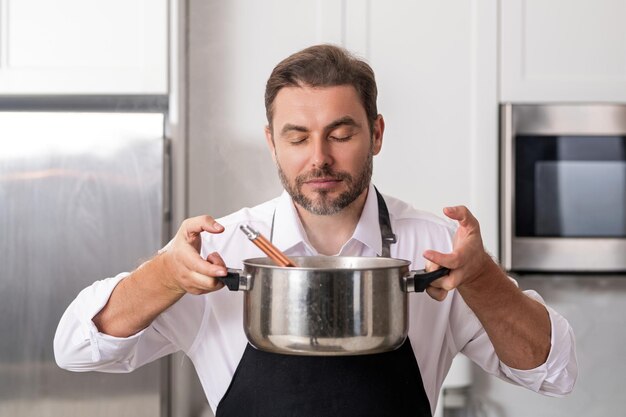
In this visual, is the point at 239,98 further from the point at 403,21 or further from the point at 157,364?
the point at 157,364

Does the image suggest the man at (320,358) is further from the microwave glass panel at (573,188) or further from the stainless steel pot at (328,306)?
the microwave glass panel at (573,188)

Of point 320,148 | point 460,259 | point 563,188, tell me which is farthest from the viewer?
point 563,188

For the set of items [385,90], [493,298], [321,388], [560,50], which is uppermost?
[560,50]

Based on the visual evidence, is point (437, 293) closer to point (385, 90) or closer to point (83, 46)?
point (385, 90)

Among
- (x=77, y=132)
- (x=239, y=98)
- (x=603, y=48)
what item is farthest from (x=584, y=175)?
(x=77, y=132)

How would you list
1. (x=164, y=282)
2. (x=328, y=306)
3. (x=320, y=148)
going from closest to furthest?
(x=328, y=306) < (x=164, y=282) < (x=320, y=148)

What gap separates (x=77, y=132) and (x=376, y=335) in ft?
4.49

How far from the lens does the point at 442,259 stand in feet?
3.27

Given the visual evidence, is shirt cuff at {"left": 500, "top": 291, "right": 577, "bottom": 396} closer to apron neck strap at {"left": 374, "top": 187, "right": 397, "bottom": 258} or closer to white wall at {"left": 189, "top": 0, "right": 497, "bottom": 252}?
apron neck strap at {"left": 374, "top": 187, "right": 397, "bottom": 258}

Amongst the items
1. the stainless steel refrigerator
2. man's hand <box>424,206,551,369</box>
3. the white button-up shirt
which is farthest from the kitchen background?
man's hand <box>424,206,551,369</box>

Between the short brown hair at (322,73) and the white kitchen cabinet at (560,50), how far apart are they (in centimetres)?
103

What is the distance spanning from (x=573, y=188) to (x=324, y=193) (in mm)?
1239

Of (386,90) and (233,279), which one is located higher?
(386,90)

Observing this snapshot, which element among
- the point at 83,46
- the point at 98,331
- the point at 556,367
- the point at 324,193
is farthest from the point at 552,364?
the point at 83,46
